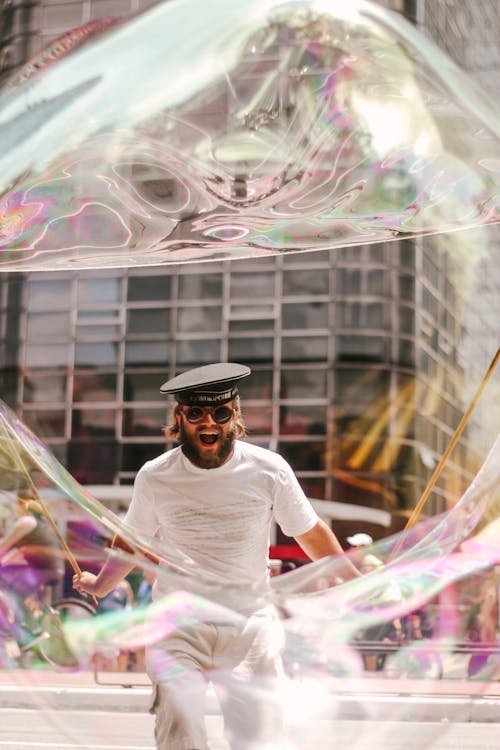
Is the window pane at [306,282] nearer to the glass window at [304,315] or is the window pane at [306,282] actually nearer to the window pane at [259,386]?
the glass window at [304,315]

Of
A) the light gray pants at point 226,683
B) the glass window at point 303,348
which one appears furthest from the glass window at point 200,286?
the light gray pants at point 226,683

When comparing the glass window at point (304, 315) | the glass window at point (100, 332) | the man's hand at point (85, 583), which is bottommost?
the man's hand at point (85, 583)

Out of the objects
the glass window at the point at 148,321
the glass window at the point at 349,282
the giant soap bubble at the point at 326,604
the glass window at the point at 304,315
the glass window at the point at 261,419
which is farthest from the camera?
the glass window at the point at 148,321

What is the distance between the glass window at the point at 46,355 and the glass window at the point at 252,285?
2.68 m

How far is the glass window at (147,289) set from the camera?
18.1m

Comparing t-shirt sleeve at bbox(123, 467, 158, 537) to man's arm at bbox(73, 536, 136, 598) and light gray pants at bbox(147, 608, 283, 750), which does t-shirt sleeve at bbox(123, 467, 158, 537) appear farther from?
light gray pants at bbox(147, 608, 283, 750)

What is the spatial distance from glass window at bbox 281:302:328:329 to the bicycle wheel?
15.1 meters

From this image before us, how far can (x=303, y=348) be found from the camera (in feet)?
58.4

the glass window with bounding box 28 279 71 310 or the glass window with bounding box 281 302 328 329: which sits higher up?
the glass window with bounding box 28 279 71 310

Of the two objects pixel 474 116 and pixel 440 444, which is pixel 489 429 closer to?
pixel 474 116

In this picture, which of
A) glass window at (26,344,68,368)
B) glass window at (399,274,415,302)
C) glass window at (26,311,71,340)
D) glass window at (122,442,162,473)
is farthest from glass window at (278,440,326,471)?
glass window at (26,311,71,340)

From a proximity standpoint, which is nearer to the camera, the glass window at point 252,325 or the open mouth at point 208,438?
the open mouth at point 208,438

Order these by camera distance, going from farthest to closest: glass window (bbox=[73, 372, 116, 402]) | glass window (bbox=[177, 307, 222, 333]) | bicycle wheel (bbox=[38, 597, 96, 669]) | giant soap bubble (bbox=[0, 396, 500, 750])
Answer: glass window (bbox=[73, 372, 116, 402])
glass window (bbox=[177, 307, 222, 333])
bicycle wheel (bbox=[38, 597, 96, 669])
giant soap bubble (bbox=[0, 396, 500, 750])

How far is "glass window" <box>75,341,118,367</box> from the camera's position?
60.6ft
